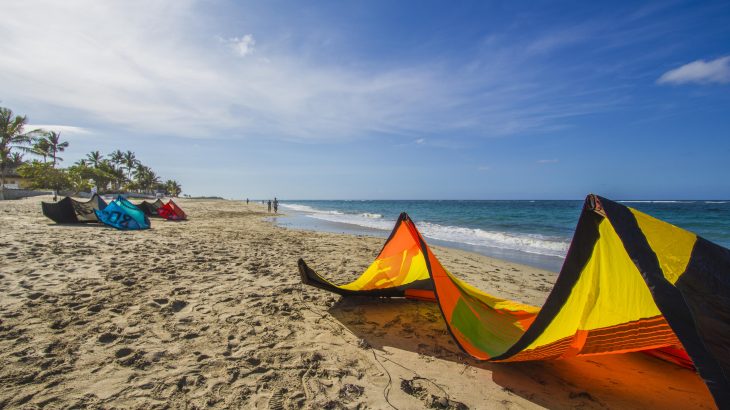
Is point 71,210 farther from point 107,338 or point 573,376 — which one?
point 573,376

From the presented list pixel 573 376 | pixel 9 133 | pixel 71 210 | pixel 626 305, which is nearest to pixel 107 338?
pixel 573 376

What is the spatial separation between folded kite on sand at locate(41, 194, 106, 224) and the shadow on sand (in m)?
14.7

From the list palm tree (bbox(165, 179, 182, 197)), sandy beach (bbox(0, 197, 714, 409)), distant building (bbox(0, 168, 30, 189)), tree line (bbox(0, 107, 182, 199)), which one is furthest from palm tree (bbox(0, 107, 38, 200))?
palm tree (bbox(165, 179, 182, 197))

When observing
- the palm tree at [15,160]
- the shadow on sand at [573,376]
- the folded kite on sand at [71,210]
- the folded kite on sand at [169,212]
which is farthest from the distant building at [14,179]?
the shadow on sand at [573,376]

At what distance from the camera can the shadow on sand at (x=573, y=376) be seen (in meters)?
2.65

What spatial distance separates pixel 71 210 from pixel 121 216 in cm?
249

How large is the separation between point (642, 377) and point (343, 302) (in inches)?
140

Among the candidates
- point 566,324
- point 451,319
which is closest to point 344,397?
point 451,319

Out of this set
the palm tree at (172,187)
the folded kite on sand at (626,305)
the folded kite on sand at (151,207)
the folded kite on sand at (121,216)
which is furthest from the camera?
the palm tree at (172,187)

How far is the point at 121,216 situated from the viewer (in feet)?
40.2

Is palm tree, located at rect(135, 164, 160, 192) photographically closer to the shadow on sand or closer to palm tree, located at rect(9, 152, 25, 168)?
palm tree, located at rect(9, 152, 25, 168)

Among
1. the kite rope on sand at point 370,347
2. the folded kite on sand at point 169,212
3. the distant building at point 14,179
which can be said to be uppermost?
the distant building at point 14,179

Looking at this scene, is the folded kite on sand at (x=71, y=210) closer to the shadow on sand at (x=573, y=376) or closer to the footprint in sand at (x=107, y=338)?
the footprint in sand at (x=107, y=338)

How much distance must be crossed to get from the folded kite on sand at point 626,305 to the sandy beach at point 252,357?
384 millimetres
